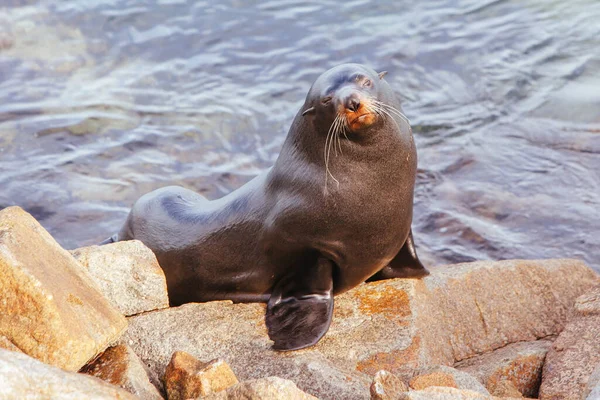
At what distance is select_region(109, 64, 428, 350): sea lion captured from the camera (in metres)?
6.09

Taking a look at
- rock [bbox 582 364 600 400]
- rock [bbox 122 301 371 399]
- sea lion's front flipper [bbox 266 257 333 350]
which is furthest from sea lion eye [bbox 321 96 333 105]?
rock [bbox 582 364 600 400]

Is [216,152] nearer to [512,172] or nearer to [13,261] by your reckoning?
[512,172]

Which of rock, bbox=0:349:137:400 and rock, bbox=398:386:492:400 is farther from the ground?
rock, bbox=0:349:137:400

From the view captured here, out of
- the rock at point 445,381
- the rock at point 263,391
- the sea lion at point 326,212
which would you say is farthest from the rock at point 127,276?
the rock at point 263,391

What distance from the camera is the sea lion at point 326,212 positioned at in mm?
6094

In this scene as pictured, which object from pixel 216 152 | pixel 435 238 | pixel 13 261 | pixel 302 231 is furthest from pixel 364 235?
pixel 216 152

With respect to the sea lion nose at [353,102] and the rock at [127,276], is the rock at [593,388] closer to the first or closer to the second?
the sea lion nose at [353,102]

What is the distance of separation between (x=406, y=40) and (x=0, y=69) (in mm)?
6573

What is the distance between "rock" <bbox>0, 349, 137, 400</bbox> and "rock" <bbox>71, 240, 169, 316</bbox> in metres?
2.53

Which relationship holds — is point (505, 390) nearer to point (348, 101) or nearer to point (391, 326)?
point (391, 326)

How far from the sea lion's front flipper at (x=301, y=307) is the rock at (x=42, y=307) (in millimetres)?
1373

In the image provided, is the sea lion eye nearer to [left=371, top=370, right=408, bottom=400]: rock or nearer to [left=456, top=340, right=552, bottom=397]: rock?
[left=456, top=340, right=552, bottom=397]: rock

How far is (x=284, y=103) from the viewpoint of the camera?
13141 millimetres

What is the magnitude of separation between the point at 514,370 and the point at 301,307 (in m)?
1.49
